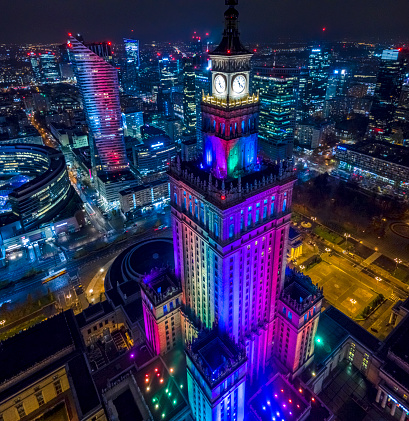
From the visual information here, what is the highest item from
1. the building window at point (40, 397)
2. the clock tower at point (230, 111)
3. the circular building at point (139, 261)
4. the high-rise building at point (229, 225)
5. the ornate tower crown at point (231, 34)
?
the ornate tower crown at point (231, 34)

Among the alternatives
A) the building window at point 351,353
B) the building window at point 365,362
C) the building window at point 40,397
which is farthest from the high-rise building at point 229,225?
the building window at point 40,397

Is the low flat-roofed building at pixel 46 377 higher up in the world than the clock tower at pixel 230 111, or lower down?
lower down

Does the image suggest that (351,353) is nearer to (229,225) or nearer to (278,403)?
(278,403)

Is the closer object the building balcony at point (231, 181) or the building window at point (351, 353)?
the building balcony at point (231, 181)

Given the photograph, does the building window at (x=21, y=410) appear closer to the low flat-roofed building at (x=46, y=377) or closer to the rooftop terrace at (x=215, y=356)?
the low flat-roofed building at (x=46, y=377)

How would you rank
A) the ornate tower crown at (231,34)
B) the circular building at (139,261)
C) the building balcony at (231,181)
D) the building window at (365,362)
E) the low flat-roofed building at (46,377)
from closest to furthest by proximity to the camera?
the building balcony at (231,181) → the ornate tower crown at (231,34) → the low flat-roofed building at (46,377) → the building window at (365,362) → the circular building at (139,261)

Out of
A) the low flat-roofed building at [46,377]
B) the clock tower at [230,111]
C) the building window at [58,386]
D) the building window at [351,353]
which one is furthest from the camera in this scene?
the building window at [351,353]

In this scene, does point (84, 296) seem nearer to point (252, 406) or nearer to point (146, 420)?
point (146, 420)

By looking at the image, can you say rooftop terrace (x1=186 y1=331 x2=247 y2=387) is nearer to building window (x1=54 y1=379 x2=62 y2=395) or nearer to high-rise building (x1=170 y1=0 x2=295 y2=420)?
high-rise building (x1=170 y1=0 x2=295 y2=420)
